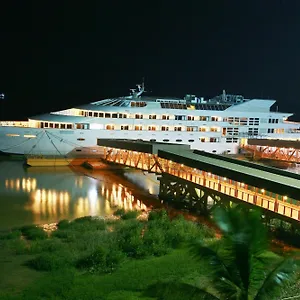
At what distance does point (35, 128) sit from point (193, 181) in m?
21.1

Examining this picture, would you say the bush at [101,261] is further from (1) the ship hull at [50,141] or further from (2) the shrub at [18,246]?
(1) the ship hull at [50,141]

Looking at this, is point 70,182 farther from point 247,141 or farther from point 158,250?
point 247,141

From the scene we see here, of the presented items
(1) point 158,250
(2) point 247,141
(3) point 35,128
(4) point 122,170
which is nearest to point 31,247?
(1) point 158,250

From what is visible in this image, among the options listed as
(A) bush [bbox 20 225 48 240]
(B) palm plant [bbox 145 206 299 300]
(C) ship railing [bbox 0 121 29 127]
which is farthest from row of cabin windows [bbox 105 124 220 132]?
(B) palm plant [bbox 145 206 299 300]

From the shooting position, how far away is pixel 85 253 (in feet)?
43.4

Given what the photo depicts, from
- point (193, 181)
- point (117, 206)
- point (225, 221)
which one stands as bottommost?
point (117, 206)

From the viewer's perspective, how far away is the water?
1958cm

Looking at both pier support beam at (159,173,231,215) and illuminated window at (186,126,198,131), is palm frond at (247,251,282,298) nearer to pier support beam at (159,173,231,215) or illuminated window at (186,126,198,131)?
pier support beam at (159,173,231,215)

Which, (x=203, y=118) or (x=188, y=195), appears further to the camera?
(x=203, y=118)

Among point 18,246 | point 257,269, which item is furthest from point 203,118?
point 257,269

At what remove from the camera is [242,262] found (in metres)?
5.89

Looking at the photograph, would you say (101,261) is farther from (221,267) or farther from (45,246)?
(221,267)

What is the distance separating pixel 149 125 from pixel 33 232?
26.4 m

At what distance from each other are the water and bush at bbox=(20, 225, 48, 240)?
136 centimetres
